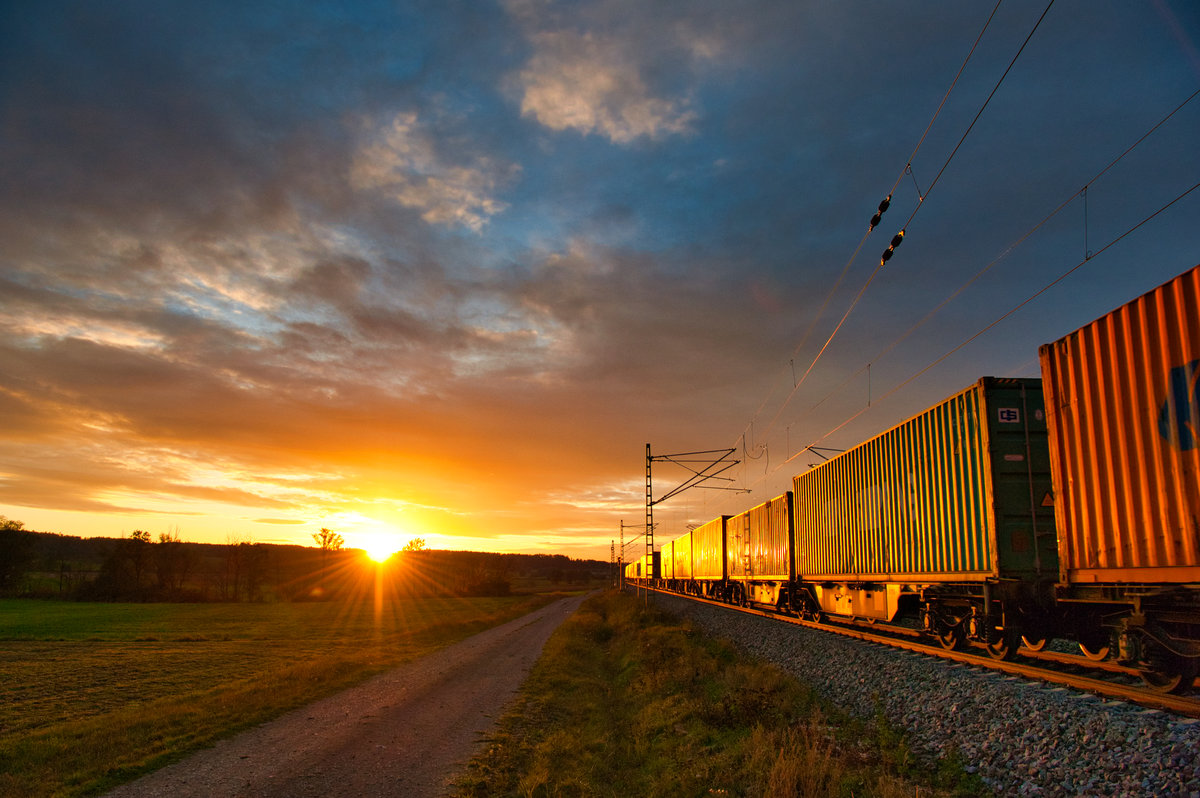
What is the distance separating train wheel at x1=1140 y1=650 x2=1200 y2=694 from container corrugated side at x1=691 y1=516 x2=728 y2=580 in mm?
28461

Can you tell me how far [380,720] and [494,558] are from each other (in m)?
106

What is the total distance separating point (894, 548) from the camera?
14.5 m

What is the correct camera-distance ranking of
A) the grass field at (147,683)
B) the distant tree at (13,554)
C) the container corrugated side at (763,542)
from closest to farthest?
the grass field at (147,683) → the container corrugated side at (763,542) → the distant tree at (13,554)

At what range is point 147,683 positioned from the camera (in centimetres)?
1880

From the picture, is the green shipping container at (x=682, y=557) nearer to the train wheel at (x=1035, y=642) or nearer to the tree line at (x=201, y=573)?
the train wheel at (x=1035, y=642)

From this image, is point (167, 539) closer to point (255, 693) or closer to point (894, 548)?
point (255, 693)

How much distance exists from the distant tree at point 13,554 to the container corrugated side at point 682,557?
77856mm

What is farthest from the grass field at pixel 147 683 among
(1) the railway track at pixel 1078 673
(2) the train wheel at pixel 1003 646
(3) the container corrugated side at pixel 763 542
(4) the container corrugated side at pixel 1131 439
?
(3) the container corrugated side at pixel 763 542

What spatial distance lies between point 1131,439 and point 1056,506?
1.73 metres

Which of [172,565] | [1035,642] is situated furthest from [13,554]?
[1035,642]

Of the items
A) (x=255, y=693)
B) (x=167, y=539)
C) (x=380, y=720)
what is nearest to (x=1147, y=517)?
(x=380, y=720)

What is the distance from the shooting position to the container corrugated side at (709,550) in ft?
123

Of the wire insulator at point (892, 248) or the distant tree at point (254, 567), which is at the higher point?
the wire insulator at point (892, 248)

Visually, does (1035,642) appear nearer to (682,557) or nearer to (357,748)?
(357,748)
